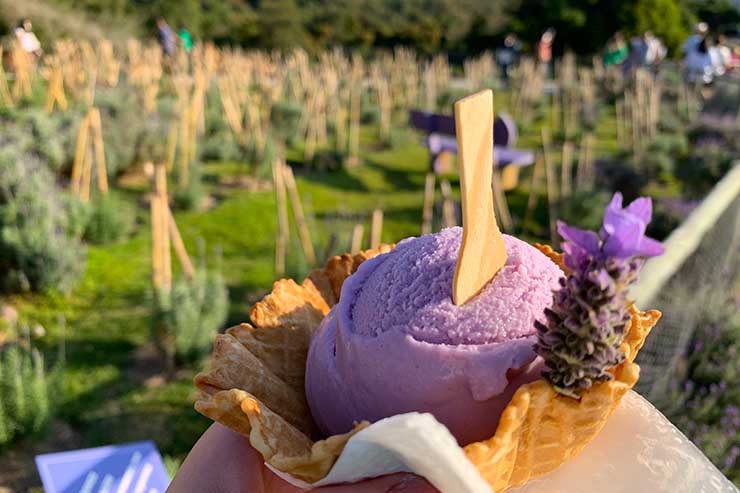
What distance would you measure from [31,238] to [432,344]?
5213 mm

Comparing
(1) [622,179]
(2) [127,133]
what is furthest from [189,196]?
(1) [622,179]

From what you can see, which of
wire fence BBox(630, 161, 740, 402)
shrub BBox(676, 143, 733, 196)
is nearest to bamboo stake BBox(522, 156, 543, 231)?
shrub BBox(676, 143, 733, 196)

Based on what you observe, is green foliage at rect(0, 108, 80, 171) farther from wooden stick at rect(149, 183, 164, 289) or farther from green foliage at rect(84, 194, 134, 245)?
wooden stick at rect(149, 183, 164, 289)

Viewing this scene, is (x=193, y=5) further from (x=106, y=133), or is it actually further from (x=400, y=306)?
(x=400, y=306)

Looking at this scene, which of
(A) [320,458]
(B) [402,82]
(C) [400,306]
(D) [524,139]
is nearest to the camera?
(A) [320,458]

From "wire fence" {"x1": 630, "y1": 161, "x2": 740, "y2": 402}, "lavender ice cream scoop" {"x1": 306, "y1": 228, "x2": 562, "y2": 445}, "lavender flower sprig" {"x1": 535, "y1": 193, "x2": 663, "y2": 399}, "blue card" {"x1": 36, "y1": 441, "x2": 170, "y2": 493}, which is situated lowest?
"blue card" {"x1": 36, "y1": 441, "x2": 170, "y2": 493}

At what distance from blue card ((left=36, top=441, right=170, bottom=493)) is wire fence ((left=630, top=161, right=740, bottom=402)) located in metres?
2.03

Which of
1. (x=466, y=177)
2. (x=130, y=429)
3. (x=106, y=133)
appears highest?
(x=466, y=177)

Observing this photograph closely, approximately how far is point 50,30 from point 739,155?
2060 cm

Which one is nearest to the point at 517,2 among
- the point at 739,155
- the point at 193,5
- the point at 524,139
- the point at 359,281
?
the point at 193,5

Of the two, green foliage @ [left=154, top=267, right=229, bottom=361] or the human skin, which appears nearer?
the human skin

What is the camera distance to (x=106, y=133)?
336 inches

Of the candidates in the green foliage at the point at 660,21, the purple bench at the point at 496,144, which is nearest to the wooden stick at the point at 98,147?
the purple bench at the point at 496,144

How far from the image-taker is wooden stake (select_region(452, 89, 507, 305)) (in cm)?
94
